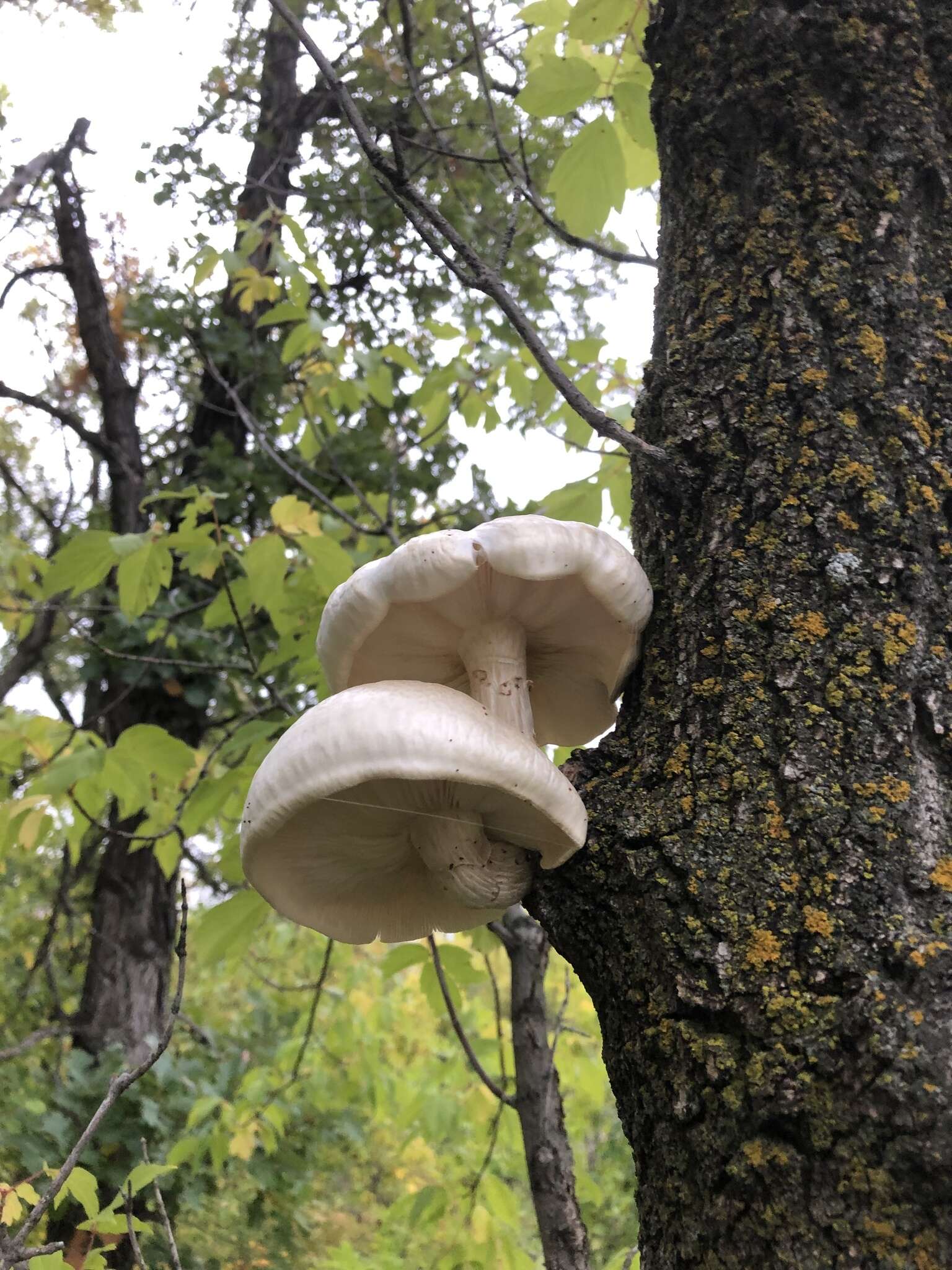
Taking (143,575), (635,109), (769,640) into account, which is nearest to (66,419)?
(143,575)

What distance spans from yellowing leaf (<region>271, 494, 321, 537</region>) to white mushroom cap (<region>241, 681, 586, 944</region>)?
3.72 ft

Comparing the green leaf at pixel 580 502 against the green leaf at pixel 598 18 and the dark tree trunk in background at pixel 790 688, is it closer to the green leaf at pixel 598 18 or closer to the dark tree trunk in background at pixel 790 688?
the dark tree trunk in background at pixel 790 688

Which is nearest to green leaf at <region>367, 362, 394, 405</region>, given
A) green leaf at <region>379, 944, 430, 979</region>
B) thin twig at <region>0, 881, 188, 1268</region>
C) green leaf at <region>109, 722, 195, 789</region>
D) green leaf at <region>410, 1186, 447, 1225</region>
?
green leaf at <region>109, 722, 195, 789</region>

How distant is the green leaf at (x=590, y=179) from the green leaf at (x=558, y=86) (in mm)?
75

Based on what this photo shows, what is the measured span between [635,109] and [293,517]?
1443 mm

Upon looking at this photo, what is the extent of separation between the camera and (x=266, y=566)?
2.44 m

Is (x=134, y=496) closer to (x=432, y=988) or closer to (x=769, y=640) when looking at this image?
(x=432, y=988)

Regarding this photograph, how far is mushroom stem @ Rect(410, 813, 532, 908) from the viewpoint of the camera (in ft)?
4.51

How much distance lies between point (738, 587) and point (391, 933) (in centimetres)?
103

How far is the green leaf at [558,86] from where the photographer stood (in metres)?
2.04

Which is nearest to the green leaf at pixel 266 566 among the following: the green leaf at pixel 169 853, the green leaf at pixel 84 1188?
the green leaf at pixel 169 853

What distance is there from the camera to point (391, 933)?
1.75 metres

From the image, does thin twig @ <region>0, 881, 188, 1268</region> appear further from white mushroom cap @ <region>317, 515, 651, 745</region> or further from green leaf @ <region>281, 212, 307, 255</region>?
green leaf @ <region>281, 212, 307, 255</region>

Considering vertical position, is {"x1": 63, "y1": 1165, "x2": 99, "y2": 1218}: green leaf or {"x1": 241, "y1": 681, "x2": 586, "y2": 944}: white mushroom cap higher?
{"x1": 241, "y1": 681, "x2": 586, "y2": 944}: white mushroom cap
